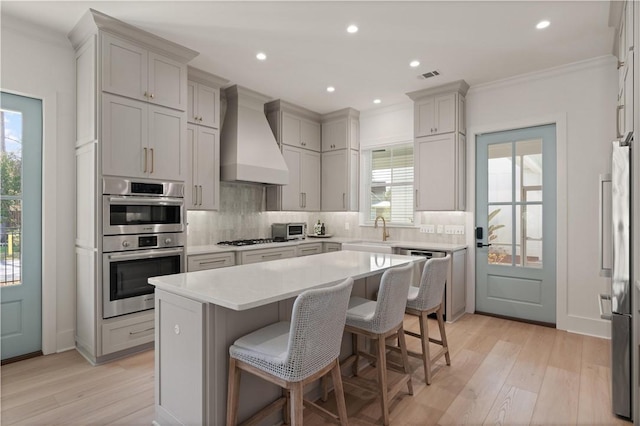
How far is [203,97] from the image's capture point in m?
4.02

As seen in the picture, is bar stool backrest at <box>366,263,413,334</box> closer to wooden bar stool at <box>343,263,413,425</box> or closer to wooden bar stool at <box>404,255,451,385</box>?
wooden bar stool at <box>343,263,413,425</box>

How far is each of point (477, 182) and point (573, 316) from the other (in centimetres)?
182

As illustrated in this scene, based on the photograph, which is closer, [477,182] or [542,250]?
[542,250]

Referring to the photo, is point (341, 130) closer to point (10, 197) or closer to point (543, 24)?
point (543, 24)

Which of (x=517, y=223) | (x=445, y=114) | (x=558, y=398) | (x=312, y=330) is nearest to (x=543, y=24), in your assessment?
(x=445, y=114)

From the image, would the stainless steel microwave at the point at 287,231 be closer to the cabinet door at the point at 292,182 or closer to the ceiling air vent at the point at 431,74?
the cabinet door at the point at 292,182

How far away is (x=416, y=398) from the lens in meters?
2.38

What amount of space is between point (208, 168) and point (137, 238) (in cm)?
131

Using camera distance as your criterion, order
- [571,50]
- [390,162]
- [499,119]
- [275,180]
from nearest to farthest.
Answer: [571,50] → [499,119] → [275,180] → [390,162]

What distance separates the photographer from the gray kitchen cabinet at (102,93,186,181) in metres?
2.93

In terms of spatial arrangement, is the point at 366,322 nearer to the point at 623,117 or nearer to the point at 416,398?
the point at 416,398

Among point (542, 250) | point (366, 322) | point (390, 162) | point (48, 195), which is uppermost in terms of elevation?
point (390, 162)

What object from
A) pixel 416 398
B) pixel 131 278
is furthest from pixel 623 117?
pixel 131 278

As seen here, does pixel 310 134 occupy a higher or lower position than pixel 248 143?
higher
